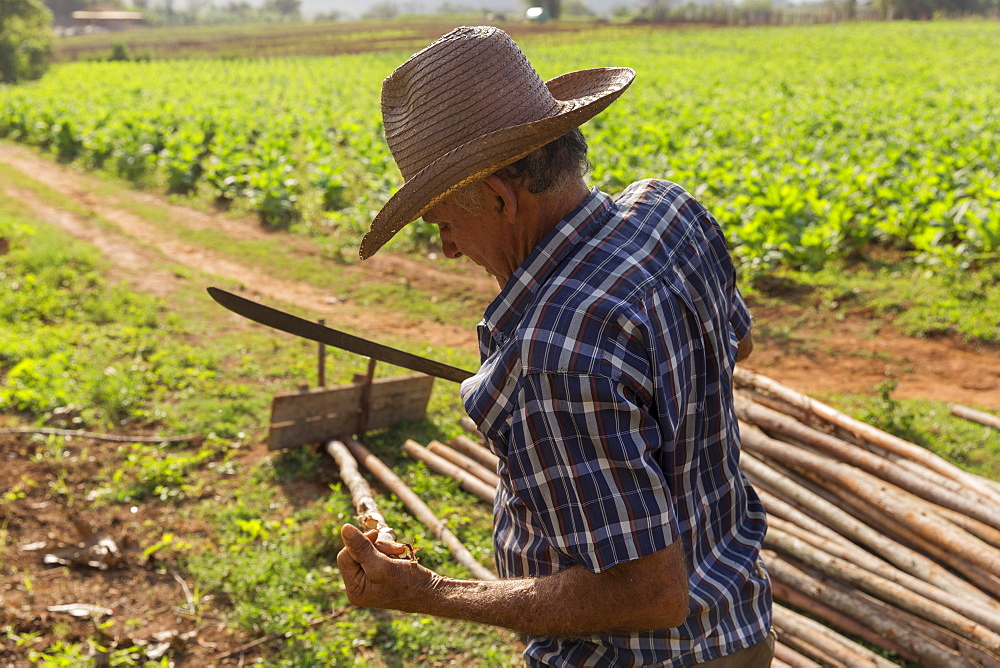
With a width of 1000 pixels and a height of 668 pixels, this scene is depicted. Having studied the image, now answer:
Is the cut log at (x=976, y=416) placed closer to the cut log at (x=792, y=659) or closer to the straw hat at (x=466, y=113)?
the cut log at (x=792, y=659)

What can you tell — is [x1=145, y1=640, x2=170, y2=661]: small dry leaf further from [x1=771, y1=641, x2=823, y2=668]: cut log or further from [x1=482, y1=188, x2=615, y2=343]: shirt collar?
[x1=482, y1=188, x2=615, y2=343]: shirt collar

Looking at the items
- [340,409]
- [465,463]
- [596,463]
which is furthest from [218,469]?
[596,463]

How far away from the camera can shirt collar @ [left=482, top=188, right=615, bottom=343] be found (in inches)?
71.8

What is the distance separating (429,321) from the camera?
8914 mm

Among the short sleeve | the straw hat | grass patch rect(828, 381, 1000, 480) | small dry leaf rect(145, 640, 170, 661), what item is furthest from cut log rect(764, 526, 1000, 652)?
small dry leaf rect(145, 640, 170, 661)

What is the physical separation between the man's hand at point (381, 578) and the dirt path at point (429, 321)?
565 cm

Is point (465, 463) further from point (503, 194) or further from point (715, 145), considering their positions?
point (715, 145)

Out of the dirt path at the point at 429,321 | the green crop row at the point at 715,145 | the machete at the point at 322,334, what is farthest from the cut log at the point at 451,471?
the green crop row at the point at 715,145

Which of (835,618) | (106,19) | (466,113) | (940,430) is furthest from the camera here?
(106,19)

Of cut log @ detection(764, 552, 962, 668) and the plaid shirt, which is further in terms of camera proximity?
cut log @ detection(764, 552, 962, 668)

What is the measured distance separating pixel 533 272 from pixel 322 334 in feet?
3.34

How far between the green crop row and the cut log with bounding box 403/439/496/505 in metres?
5.10

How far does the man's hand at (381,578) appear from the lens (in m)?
1.98

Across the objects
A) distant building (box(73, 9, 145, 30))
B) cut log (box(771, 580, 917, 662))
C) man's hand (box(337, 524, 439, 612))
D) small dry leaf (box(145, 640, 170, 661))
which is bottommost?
small dry leaf (box(145, 640, 170, 661))
